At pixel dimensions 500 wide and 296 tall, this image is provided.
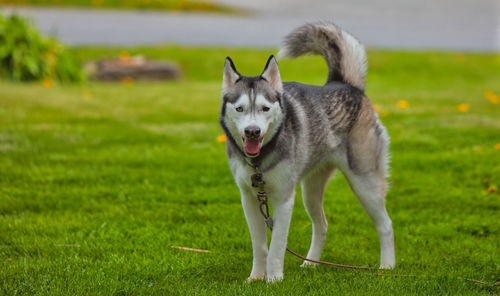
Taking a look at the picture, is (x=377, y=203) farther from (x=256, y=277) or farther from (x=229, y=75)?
(x=229, y=75)

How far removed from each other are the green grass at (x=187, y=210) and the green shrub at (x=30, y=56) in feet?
13.6

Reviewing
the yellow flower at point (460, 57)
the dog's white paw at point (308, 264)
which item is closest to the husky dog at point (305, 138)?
the dog's white paw at point (308, 264)

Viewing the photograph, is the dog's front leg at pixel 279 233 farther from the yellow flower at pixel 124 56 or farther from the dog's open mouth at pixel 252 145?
the yellow flower at pixel 124 56

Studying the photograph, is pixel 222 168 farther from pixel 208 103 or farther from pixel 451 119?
pixel 208 103

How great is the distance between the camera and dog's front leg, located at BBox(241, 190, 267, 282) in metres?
4.14

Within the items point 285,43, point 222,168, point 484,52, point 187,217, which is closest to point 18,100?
point 222,168

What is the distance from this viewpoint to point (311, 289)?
3795 mm

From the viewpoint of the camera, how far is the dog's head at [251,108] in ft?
11.9

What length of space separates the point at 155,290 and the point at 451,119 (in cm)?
731

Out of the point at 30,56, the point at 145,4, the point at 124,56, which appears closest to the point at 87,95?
the point at 30,56

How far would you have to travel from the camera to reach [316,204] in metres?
4.81

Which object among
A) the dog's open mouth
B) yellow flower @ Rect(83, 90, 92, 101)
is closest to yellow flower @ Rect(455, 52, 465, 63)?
yellow flower @ Rect(83, 90, 92, 101)

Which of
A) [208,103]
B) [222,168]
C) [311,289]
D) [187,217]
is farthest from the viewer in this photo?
[208,103]

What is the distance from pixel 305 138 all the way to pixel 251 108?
0.69 m
